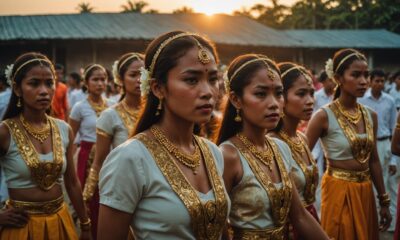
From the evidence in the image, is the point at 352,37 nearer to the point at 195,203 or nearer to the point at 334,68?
the point at 334,68

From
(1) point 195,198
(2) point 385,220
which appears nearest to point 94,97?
(2) point 385,220

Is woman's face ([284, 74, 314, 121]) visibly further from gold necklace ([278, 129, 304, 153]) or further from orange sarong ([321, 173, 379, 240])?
orange sarong ([321, 173, 379, 240])

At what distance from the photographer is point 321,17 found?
143ft

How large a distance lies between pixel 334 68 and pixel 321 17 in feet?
133

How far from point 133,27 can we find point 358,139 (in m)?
21.7

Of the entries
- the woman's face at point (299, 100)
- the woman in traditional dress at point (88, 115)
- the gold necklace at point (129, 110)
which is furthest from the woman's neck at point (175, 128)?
the woman in traditional dress at point (88, 115)

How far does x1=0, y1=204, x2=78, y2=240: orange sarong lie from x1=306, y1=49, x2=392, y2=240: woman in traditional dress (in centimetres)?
248

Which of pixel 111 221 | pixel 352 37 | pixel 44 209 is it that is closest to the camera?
pixel 111 221

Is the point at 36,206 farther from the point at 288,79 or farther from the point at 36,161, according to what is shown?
the point at 288,79

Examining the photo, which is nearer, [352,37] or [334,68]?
[334,68]

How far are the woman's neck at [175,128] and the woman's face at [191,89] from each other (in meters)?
0.10

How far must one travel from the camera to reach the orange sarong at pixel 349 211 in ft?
14.7

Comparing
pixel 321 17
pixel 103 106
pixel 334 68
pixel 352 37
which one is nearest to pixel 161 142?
pixel 334 68

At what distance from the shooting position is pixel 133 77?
17.4 feet
